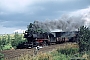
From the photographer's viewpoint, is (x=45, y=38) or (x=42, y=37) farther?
(x=45, y=38)

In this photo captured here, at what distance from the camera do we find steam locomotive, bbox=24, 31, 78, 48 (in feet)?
125

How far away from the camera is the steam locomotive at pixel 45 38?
38.0m

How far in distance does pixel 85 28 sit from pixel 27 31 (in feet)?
55.3

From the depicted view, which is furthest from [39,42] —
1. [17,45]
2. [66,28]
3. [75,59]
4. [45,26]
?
[75,59]

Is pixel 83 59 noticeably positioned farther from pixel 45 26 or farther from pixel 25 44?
pixel 45 26

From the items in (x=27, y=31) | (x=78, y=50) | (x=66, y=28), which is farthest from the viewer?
(x=66, y=28)

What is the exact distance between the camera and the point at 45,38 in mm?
39812

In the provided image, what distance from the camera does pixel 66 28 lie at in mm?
50156

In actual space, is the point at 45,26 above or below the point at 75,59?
above

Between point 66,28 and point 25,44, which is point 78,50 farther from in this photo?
point 66,28

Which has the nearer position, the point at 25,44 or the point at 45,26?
the point at 25,44

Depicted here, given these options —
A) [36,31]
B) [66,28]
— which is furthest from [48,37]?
[66,28]

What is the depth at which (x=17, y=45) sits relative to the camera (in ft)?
128

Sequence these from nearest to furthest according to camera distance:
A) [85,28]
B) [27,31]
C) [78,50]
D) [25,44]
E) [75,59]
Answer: [75,59] < [78,50] < [85,28] < [25,44] < [27,31]
